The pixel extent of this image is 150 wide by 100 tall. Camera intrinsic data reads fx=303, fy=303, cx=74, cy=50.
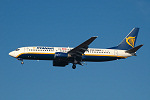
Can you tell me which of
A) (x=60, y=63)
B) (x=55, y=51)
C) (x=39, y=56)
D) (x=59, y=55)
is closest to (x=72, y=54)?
(x=59, y=55)

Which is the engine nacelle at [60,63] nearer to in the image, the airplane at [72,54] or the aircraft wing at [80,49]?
the airplane at [72,54]

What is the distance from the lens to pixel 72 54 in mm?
66938

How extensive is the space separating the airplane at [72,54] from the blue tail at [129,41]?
1175 mm

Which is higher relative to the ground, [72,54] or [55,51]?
[55,51]

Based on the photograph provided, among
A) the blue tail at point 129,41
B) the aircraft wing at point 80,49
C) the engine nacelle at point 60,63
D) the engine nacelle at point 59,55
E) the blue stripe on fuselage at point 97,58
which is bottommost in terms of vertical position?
the engine nacelle at point 60,63

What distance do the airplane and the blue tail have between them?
3.86 feet

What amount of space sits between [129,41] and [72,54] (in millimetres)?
16963

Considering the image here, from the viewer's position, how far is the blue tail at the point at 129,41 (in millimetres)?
74375

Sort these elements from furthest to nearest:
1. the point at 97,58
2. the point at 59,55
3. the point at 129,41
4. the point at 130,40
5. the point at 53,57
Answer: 1. the point at 130,40
2. the point at 129,41
3. the point at 97,58
4. the point at 53,57
5. the point at 59,55

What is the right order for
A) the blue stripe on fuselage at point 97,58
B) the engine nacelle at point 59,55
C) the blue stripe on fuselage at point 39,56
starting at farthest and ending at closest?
the blue stripe on fuselage at point 97,58, the blue stripe on fuselage at point 39,56, the engine nacelle at point 59,55

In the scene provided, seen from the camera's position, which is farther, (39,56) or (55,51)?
(55,51)

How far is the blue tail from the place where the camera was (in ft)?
244

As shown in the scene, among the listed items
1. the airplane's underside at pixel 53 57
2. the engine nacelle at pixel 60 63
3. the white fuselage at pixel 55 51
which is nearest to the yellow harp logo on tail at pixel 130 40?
the white fuselage at pixel 55 51

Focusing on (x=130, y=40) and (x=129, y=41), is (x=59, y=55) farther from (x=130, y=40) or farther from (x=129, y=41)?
(x=130, y=40)
